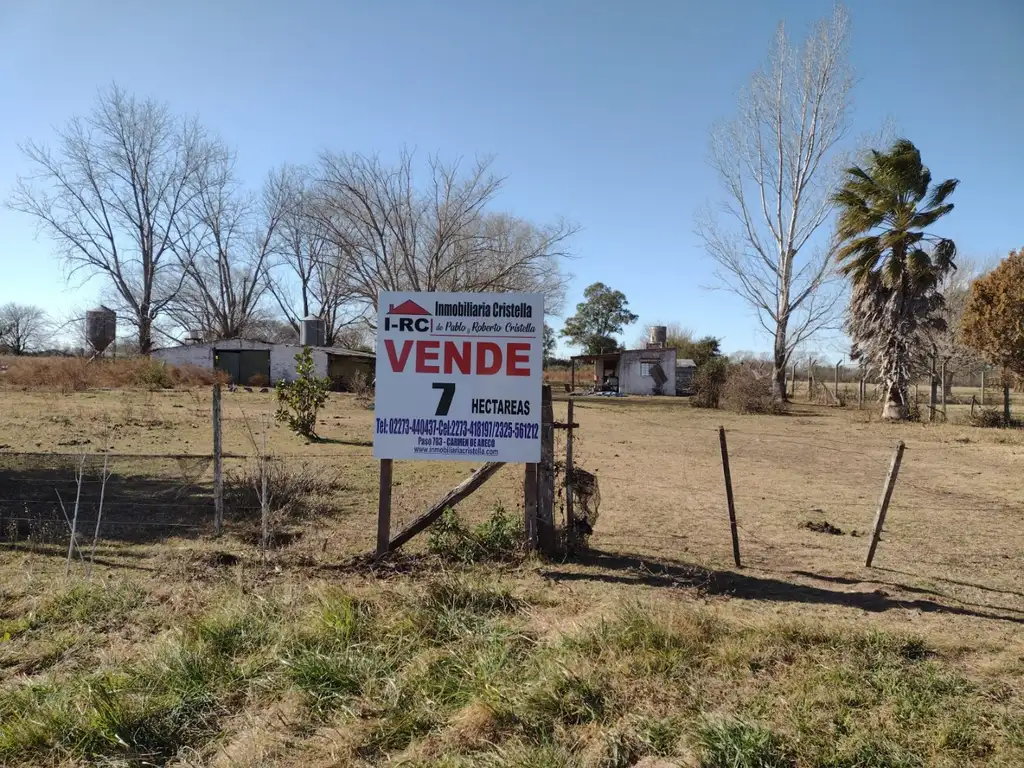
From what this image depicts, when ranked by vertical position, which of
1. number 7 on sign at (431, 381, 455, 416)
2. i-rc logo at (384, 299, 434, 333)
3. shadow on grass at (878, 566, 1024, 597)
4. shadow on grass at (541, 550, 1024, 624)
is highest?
i-rc logo at (384, 299, 434, 333)

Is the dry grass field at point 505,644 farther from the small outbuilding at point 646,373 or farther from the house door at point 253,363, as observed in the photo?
the small outbuilding at point 646,373

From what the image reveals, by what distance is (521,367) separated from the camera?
18.3ft

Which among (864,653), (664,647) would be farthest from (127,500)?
(864,653)

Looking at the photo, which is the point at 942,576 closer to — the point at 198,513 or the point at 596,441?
the point at 198,513

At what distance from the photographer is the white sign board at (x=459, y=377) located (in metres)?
5.58

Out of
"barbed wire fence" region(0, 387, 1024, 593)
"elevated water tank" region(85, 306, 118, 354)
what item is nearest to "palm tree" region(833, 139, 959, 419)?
"barbed wire fence" region(0, 387, 1024, 593)

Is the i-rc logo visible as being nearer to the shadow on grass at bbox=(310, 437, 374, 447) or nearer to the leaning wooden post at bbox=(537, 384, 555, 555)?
the leaning wooden post at bbox=(537, 384, 555, 555)

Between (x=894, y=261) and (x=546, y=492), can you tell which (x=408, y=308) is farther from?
(x=894, y=261)

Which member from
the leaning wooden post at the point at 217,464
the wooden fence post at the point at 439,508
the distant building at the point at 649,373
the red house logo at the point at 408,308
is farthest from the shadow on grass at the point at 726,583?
the distant building at the point at 649,373

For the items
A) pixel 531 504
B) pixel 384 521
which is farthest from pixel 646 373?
pixel 384 521

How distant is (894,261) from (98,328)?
157 feet

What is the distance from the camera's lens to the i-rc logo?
5.63 meters

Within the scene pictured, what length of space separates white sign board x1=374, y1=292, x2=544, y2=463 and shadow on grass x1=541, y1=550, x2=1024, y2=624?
1.12m

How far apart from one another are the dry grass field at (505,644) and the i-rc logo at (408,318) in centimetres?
204
